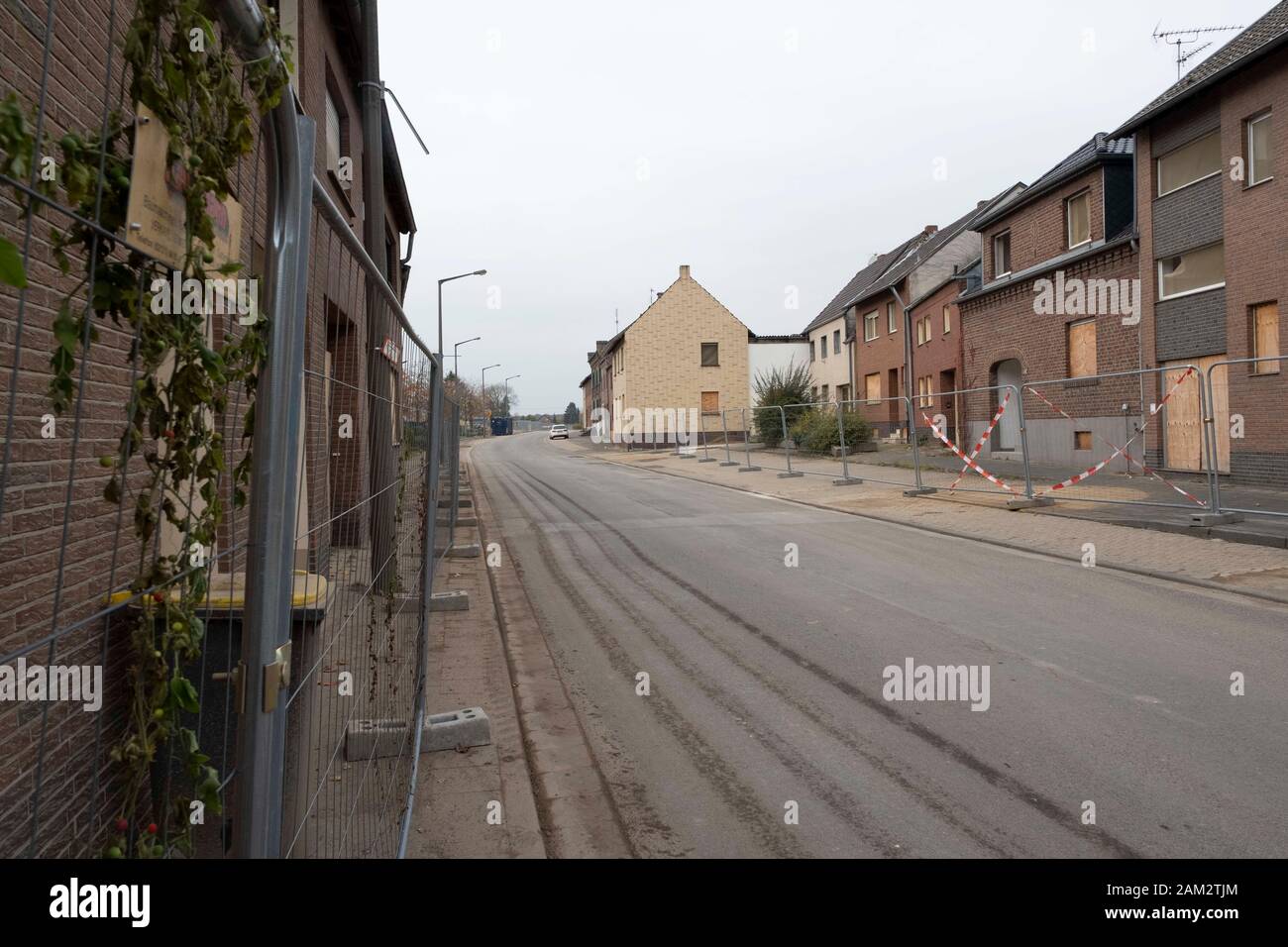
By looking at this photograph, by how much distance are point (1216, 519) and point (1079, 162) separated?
14.2 metres

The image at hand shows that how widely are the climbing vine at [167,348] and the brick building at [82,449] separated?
0.26ft

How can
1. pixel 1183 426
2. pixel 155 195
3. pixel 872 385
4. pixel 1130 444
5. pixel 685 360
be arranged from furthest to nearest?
1. pixel 685 360
2. pixel 872 385
3. pixel 1183 426
4. pixel 1130 444
5. pixel 155 195

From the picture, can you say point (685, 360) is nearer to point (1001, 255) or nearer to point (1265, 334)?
point (1001, 255)

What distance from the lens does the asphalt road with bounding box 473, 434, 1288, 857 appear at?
3.69 m

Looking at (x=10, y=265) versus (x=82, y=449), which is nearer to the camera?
(x=10, y=265)

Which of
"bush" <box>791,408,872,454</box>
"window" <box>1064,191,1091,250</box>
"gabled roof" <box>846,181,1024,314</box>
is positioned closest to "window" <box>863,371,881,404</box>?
"gabled roof" <box>846,181,1024,314</box>

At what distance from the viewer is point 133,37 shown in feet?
4.46

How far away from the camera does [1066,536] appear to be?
445 inches

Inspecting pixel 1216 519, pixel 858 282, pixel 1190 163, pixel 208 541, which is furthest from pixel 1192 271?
pixel 858 282
